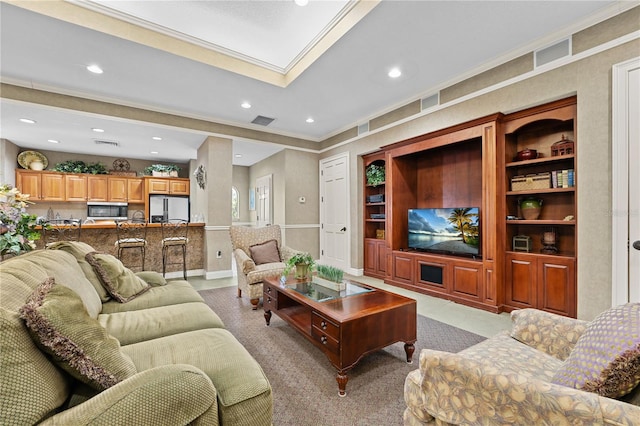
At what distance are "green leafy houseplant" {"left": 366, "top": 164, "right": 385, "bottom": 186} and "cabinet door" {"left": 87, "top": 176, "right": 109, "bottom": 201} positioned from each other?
6.53 meters

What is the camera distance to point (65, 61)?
10.4 feet

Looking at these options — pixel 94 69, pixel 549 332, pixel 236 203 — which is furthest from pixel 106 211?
pixel 549 332

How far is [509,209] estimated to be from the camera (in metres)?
3.40

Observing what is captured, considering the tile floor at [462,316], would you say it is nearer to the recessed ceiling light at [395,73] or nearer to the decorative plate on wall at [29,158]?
the recessed ceiling light at [395,73]

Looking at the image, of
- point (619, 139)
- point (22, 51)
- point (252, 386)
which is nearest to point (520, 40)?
point (619, 139)

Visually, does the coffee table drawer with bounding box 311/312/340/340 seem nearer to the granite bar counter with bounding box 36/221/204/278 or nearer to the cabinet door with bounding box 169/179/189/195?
the granite bar counter with bounding box 36/221/204/278

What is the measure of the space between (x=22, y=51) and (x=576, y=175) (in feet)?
19.6

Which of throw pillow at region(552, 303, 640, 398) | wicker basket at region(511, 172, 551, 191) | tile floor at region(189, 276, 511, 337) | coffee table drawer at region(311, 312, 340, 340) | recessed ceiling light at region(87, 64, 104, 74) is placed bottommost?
tile floor at region(189, 276, 511, 337)

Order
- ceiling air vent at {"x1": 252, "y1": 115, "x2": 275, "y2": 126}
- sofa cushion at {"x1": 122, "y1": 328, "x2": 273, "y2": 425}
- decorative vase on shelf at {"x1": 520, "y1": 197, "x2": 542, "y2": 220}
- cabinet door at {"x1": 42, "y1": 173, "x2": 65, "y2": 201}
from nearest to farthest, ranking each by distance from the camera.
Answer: sofa cushion at {"x1": 122, "y1": 328, "x2": 273, "y2": 425}
decorative vase on shelf at {"x1": 520, "y1": 197, "x2": 542, "y2": 220}
ceiling air vent at {"x1": 252, "y1": 115, "x2": 275, "y2": 126}
cabinet door at {"x1": 42, "y1": 173, "x2": 65, "y2": 201}

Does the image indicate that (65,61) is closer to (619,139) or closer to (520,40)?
(520,40)

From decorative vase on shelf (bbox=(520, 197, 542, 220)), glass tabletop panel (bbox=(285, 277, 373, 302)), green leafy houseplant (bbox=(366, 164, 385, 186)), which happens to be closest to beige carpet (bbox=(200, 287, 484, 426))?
glass tabletop panel (bbox=(285, 277, 373, 302))

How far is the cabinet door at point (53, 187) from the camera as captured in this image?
624 cm

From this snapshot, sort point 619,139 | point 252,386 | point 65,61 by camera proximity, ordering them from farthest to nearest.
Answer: point 65,61 < point 619,139 < point 252,386

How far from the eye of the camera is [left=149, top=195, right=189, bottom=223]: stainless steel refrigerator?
721 centimetres
